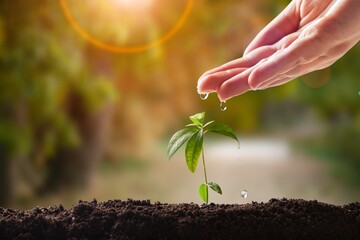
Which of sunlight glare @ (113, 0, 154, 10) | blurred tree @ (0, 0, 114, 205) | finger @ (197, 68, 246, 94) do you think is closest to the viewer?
finger @ (197, 68, 246, 94)

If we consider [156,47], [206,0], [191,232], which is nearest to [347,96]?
[206,0]

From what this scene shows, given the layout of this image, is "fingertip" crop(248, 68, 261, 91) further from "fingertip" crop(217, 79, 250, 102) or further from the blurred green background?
the blurred green background

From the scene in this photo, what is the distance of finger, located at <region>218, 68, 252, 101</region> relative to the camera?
3.06ft

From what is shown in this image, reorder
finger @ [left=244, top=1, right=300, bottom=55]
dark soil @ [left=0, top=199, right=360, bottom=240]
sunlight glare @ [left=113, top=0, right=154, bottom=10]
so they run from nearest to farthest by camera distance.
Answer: dark soil @ [left=0, top=199, right=360, bottom=240] < finger @ [left=244, top=1, right=300, bottom=55] < sunlight glare @ [left=113, top=0, right=154, bottom=10]

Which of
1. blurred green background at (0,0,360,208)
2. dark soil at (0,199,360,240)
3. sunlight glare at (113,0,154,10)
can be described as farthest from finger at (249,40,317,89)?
sunlight glare at (113,0,154,10)

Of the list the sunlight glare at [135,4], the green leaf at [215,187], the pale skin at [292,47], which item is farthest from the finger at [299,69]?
the sunlight glare at [135,4]

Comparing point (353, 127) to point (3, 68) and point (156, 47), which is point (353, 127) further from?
point (3, 68)

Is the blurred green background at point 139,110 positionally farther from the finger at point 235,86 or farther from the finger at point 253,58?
the finger at point 235,86

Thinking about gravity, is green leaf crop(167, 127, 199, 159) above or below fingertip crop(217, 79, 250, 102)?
below

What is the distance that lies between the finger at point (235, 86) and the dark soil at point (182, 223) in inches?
8.6

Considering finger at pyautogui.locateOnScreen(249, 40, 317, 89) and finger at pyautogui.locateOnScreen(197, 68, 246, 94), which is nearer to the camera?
finger at pyautogui.locateOnScreen(249, 40, 317, 89)

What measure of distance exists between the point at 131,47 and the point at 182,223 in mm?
2851

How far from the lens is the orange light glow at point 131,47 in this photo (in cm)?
328

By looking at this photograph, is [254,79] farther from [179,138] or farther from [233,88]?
[179,138]
